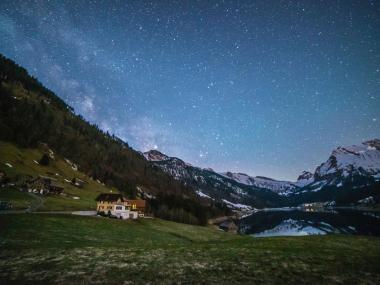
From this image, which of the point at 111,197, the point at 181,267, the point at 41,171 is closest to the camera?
the point at 181,267

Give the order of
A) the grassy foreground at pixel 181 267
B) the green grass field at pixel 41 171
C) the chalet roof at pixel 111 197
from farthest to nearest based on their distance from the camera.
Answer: the green grass field at pixel 41 171
the chalet roof at pixel 111 197
the grassy foreground at pixel 181 267

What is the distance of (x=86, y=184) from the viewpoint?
585 ft

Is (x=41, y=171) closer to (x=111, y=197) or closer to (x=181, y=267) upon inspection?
(x=111, y=197)

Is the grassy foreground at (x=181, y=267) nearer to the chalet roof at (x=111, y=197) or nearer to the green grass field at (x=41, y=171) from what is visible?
the chalet roof at (x=111, y=197)

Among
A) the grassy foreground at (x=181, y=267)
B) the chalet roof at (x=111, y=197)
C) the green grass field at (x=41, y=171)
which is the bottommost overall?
the grassy foreground at (x=181, y=267)

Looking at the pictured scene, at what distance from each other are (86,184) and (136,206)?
195 feet

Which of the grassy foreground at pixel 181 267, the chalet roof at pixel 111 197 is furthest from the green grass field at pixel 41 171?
the grassy foreground at pixel 181 267

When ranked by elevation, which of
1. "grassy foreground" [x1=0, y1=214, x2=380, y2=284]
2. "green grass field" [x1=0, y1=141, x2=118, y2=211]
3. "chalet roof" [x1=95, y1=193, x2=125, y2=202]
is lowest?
"grassy foreground" [x1=0, y1=214, x2=380, y2=284]

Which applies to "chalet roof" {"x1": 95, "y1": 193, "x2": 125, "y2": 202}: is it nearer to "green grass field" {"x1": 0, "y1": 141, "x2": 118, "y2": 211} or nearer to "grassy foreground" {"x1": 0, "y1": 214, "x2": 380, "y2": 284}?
"green grass field" {"x1": 0, "y1": 141, "x2": 118, "y2": 211}

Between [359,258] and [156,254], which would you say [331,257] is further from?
[156,254]

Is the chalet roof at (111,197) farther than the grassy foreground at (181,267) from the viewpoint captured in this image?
Yes

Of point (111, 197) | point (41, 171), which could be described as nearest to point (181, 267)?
point (111, 197)

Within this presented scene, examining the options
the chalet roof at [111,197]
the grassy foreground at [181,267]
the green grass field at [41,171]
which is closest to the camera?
the grassy foreground at [181,267]

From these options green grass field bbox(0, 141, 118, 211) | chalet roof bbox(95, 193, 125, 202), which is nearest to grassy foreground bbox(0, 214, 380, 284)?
chalet roof bbox(95, 193, 125, 202)
